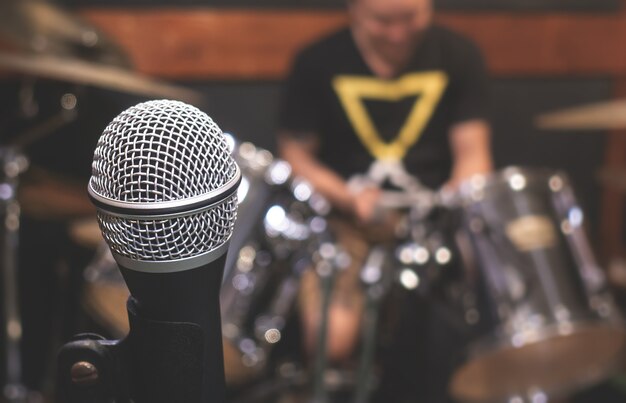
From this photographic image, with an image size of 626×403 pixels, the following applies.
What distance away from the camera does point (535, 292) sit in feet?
4.83

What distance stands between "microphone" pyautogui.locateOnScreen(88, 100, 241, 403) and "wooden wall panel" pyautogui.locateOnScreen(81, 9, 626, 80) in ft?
7.19

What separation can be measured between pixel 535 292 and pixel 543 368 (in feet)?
0.71

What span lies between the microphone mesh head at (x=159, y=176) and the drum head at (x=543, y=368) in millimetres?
1096

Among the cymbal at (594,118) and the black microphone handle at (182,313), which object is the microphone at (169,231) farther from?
the cymbal at (594,118)

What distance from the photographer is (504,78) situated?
2865mm

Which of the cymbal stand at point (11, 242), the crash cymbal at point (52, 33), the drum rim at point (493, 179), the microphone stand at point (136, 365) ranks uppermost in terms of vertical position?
the drum rim at point (493, 179)

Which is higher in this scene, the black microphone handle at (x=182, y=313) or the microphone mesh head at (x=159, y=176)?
the microphone mesh head at (x=159, y=176)

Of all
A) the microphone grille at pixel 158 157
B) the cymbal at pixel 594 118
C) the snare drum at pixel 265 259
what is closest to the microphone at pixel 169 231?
the microphone grille at pixel 158 157

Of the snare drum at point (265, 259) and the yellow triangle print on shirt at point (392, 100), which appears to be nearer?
the snare drum at point (265, 259)

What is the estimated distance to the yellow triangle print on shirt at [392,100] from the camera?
7.06ft

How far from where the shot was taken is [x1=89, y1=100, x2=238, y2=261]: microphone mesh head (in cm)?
51

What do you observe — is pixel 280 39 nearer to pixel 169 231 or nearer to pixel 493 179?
pixel 493 179

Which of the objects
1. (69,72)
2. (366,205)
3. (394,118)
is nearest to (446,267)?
(366,205)

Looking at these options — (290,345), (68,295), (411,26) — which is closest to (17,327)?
(68,295)
